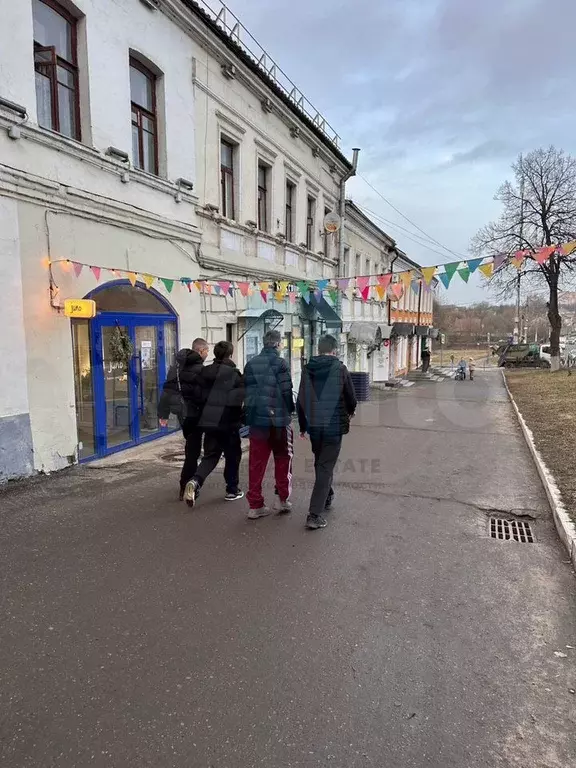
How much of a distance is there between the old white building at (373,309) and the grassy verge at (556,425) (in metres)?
4.46

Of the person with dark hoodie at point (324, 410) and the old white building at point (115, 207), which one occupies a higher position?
the old white building at point (115, 207)

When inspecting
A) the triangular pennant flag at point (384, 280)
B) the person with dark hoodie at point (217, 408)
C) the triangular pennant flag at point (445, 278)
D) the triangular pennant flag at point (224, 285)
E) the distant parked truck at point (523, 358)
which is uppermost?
the triangular pennant flag at point (224, 285)

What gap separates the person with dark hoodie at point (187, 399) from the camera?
5.18 m

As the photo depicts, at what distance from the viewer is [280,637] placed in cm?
293

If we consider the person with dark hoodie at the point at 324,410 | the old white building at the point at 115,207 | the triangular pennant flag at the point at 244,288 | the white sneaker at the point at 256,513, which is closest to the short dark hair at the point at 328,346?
the person with dark hoodie at the point at 324,410

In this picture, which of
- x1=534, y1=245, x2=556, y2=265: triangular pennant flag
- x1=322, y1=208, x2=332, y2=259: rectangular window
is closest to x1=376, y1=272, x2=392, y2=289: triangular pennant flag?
x1=534, y1=245, x2=556, y2=265: triangular pennant flag

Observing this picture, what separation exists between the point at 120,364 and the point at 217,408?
3280mm

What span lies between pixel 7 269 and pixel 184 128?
15.6ft

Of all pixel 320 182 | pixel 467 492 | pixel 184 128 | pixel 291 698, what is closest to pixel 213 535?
pixel 291 698

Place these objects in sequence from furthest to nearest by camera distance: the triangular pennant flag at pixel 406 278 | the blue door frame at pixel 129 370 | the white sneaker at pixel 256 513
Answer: the triangular pennant flag at pixel 406 278 → the blue door frame at pixel 129 370 → the white sneaker at pixel 256 513

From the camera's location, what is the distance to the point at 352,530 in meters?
4.67

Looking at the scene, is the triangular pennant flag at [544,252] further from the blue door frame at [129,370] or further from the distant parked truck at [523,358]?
the distant parked truck at [523,358]

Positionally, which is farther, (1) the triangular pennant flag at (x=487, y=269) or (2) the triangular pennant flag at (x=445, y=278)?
(2) the triangular pennant flag at (x=445, y=278)

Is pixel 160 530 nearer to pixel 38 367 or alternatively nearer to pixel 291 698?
pixel 291 698
